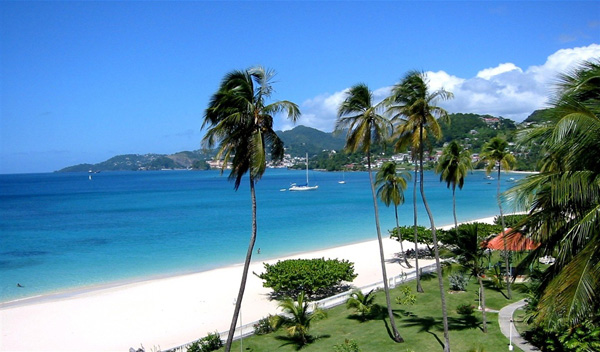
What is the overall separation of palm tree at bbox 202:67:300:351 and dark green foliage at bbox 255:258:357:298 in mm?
10544

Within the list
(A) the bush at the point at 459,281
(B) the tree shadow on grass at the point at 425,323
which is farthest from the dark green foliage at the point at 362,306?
Result: (A) the bush at the point at 459,281

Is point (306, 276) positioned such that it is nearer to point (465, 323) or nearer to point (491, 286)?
point (465, 323)

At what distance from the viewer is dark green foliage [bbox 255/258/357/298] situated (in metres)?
20.6

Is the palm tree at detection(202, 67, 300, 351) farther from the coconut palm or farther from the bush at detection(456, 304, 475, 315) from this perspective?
the bush at detection(456, 304, 475, 315)

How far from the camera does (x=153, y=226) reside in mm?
56938

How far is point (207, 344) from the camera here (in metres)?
14.8

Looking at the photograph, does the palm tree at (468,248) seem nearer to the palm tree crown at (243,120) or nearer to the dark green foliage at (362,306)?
the dark green foliage at (362,306)

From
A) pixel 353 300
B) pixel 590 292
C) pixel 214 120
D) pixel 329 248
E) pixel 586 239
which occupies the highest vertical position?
pixel 214 120

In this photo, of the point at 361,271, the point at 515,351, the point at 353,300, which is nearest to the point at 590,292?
the point at 515,351

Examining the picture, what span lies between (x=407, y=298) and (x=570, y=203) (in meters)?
13.8

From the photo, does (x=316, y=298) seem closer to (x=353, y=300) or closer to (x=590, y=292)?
(x=353, y=300)

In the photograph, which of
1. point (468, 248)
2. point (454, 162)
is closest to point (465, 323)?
point (468, 248)

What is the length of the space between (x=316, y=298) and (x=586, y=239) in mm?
16783

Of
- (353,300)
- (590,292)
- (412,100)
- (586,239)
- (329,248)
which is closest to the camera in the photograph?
(590,292)
